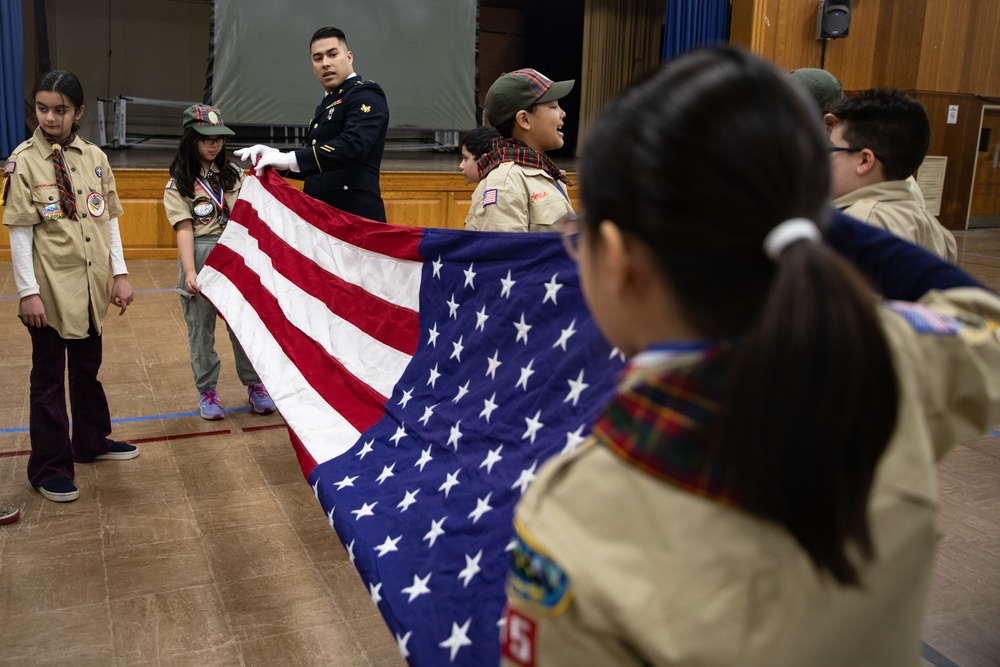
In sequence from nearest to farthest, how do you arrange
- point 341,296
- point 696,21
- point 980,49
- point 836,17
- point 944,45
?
point 341,296 < point 836,17 < point 944,45 < point 696,21 < point 980,49

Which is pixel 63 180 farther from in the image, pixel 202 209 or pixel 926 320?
pixel 926 320

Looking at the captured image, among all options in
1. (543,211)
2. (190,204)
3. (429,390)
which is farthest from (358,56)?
(429,390)

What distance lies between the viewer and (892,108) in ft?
5.91

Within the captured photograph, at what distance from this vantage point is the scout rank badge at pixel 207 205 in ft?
10.9

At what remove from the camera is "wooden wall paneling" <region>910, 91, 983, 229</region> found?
410 inches

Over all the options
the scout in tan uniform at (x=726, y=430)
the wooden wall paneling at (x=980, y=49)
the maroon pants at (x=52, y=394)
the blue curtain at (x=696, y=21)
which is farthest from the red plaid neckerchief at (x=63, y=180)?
the wooden wall paneling at (x=980, y=49)

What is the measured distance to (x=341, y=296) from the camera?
96.2 inches

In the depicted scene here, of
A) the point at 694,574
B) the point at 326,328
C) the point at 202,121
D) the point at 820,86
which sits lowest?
the point at 326,328

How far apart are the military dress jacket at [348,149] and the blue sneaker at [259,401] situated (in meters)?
0.90

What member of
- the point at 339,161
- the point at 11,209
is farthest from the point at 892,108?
the point at 11,209

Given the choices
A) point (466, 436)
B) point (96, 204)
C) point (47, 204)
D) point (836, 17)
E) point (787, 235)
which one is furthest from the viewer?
point (836, 17)

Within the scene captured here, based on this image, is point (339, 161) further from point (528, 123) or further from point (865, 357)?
point (865, 357)

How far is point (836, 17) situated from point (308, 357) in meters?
8.69

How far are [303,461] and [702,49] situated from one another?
5.27 ft
